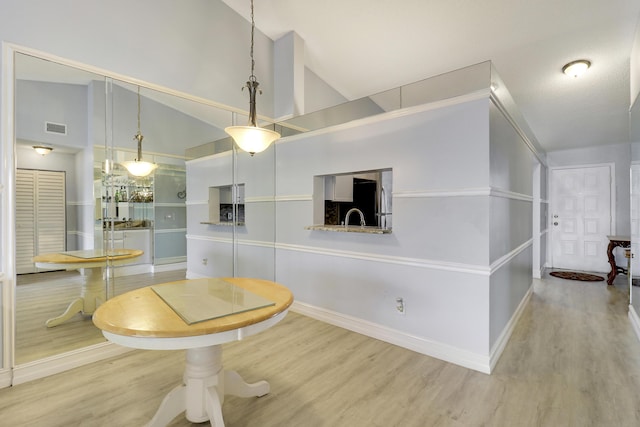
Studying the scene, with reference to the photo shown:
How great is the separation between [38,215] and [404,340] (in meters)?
3.09

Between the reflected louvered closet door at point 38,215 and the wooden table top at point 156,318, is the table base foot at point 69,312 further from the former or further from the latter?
the wooden table top at point 156,318

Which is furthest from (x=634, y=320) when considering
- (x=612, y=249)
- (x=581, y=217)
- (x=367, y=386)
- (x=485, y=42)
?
(x=581, y=217)

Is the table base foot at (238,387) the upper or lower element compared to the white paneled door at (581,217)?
lower

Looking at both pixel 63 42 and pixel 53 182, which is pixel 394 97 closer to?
pixel 63 42

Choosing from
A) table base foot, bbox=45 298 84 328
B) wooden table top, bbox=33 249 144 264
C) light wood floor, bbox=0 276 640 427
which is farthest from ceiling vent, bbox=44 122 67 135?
light wood floor, bbox=0 276 640 427

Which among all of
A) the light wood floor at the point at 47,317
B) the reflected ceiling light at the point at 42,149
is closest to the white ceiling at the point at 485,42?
the reflected ceiling light at the point at 42,149

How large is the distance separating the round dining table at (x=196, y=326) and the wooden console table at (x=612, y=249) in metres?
5.53

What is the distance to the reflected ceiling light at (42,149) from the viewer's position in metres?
2.19

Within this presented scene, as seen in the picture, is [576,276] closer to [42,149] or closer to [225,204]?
[225,204]

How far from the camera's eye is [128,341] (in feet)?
4.10

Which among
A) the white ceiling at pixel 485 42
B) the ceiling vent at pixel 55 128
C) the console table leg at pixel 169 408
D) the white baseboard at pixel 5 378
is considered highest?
the white ceiling at pixel 485 42

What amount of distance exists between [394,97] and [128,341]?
2594 mm

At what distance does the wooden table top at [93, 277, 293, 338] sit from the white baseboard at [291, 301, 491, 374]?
1.43 metres

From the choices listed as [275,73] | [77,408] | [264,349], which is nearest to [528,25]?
[275,73]
